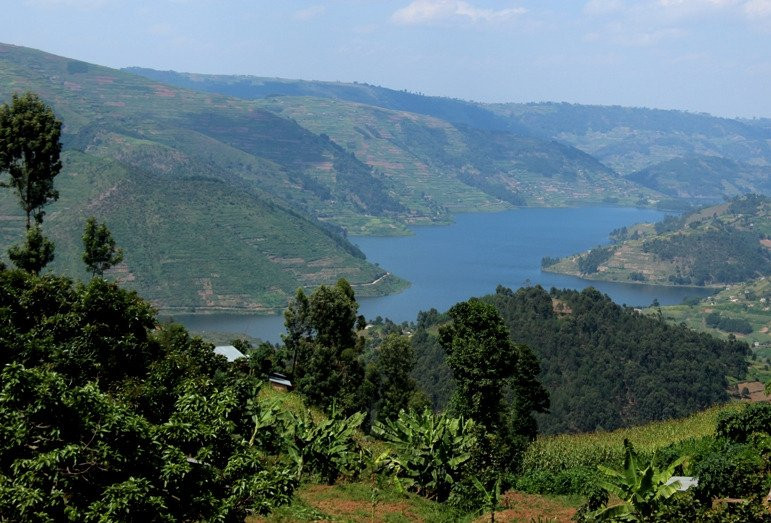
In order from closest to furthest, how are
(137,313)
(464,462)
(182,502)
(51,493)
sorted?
(51,493)
(182,502)
(137,313)
(464,462)

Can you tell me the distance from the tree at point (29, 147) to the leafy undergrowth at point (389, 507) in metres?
17.2

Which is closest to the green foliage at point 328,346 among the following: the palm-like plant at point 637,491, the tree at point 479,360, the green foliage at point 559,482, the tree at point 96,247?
the tree at point 96,247

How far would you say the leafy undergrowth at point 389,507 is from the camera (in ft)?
53.0

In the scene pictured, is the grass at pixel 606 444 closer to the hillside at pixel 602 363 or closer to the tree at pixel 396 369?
the tree at pixel 396 369

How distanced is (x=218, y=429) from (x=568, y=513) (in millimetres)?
9811

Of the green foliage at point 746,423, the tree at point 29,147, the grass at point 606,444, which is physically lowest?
the grass at point 606,444

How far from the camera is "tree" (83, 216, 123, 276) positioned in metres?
30.4

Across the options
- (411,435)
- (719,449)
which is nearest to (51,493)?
(411,435)

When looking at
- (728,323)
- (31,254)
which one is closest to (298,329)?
(31,254)

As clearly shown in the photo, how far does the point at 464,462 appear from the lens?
19.3m

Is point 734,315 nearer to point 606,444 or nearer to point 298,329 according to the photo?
point 298,329

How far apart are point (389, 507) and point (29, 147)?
64.8 ft

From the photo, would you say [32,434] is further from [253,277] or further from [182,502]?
[253,277]

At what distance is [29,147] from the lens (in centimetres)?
2844
